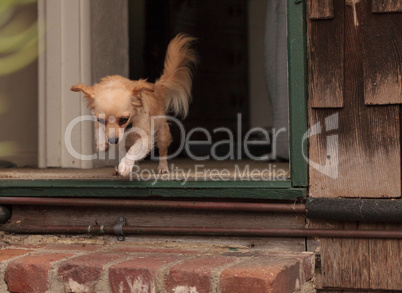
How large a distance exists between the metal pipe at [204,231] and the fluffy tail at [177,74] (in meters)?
0.95

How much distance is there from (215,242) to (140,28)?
276 cm

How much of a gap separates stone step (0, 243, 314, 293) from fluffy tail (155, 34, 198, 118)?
117 cm

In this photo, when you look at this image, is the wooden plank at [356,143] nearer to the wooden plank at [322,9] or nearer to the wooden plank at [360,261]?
the wooden plank at [322,9]

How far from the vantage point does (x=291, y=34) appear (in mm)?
2508

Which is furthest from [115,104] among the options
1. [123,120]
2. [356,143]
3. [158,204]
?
[356,143]

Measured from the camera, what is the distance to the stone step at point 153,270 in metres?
2.12

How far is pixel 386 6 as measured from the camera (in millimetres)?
2402

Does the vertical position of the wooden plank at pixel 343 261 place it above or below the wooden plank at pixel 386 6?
below

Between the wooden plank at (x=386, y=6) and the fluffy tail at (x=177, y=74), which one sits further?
the fluffy tail at (x=177, y=74)

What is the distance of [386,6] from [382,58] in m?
0.22

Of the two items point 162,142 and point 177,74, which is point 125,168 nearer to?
point 162,142

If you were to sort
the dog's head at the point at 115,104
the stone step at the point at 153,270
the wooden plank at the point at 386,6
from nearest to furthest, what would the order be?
the stone step at the point at 153,270 → the wooden plank at the point at 386,6 → the dog's head at the point at 115,104

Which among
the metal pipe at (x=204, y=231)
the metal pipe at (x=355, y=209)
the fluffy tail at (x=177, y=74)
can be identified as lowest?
the metal pipe at (x=204, y=231)

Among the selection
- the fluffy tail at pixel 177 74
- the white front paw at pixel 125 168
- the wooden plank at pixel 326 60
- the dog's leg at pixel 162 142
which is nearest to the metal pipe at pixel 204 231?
the white front paw at pixel 125 168
